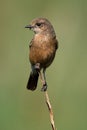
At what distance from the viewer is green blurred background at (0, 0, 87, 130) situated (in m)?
8.09

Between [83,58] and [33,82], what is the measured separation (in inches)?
59.1

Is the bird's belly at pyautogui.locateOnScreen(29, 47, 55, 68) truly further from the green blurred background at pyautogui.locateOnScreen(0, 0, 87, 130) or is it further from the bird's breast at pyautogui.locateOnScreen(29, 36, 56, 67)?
the green blurred background at pyautogui.locateOnScreen(0, 0, 87, 130)

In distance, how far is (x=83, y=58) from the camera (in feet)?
30.7

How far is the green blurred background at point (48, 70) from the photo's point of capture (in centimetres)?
809

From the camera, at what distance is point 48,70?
9.73 metres

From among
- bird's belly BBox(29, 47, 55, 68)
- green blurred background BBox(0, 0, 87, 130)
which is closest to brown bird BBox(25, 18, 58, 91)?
bird's belly BBox(29, 47, 55, 68)

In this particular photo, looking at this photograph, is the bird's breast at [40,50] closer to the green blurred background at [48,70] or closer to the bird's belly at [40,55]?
the bird's belly at [40,55]

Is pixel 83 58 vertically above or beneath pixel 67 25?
beneath

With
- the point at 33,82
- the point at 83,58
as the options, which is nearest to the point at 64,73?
the point at 83,58

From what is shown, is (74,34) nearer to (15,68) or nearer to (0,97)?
(15,68)

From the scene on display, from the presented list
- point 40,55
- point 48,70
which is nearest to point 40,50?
point 40,55

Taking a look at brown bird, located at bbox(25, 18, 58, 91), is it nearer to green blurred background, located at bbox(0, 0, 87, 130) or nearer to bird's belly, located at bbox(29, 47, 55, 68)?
bird's belly, located at bbox(29, 47, 55, 68)

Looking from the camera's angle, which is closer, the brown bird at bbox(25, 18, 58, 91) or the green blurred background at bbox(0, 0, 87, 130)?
the brown bird at bbox(25, 18, 58, 91)

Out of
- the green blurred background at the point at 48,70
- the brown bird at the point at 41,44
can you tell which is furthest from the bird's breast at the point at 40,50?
the green blurred background at the point at 48,70
